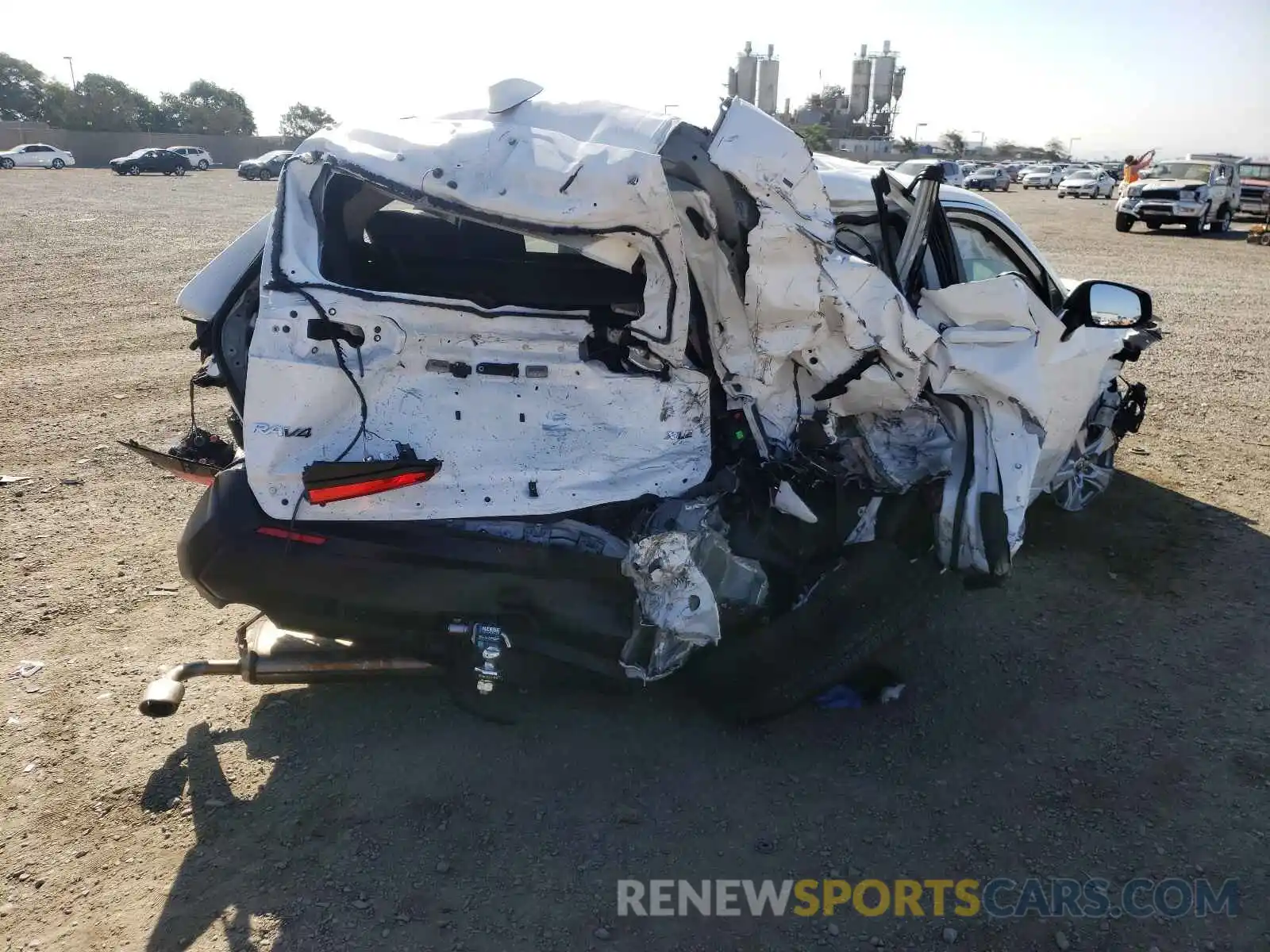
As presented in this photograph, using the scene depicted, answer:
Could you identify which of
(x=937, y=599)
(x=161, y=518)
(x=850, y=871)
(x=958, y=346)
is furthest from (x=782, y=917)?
(x=161, y=518)

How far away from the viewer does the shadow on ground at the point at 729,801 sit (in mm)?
2602

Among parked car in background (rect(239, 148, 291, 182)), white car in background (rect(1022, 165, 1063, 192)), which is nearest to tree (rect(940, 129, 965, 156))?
white car in background (rect(1022, 165, 1063, 192))

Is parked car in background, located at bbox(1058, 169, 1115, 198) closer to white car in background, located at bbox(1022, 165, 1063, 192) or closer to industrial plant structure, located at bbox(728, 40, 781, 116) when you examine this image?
white car in background, located at bbox(1022, 165, 1063, 192)

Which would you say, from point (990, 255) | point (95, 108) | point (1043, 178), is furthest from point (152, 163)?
point (1043, 178)

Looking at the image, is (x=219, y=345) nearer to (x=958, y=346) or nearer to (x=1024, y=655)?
(x=958, y=346)

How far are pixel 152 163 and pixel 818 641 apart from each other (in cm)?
A: 4482

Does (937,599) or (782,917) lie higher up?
(937,599)

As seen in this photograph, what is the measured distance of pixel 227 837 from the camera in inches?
113

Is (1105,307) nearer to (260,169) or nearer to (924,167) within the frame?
(924,167)

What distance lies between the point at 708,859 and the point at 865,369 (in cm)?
181

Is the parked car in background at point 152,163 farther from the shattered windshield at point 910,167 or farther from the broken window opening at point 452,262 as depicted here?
the shattered windshield at point 910,167

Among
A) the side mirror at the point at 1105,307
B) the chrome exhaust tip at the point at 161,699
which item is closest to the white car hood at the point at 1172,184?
the side mirror at the point at 1105,307

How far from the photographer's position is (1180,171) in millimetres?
23797

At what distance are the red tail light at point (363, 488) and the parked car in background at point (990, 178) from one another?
4590 centimetres
